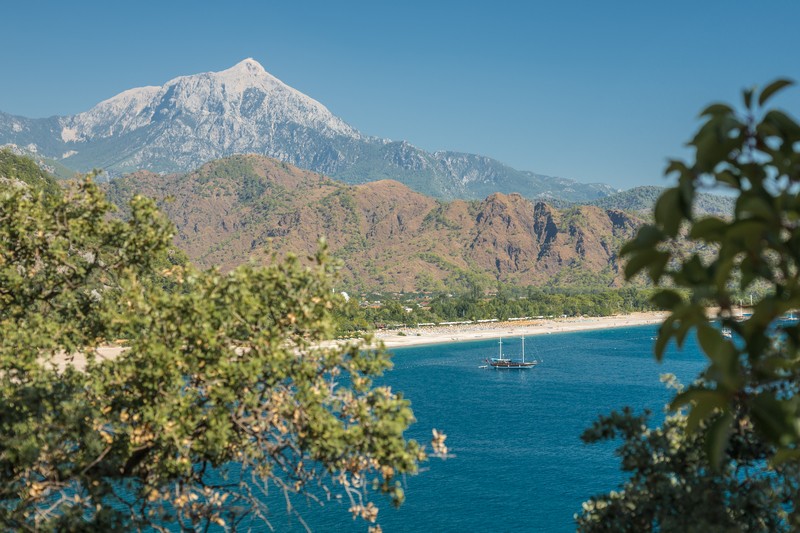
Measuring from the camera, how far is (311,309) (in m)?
10.6

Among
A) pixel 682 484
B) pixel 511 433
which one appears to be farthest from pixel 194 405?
pixel 511 433

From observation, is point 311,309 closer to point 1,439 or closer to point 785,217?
point 1,439

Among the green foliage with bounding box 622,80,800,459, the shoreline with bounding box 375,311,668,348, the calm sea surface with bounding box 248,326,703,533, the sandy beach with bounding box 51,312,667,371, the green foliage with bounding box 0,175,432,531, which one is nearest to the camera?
the green foliage with bounding box 622,80,800,459

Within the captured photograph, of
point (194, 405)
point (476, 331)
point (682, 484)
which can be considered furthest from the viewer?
point (476, 331)

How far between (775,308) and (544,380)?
104 meters

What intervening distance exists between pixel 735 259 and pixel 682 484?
27.0 feet

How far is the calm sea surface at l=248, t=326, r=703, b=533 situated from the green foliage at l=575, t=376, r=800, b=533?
12.0ft

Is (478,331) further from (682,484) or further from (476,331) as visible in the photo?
(682,484)

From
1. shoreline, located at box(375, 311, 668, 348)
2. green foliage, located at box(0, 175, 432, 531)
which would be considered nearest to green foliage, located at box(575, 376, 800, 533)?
green foliage, located at box(0, 175, 432, 531)

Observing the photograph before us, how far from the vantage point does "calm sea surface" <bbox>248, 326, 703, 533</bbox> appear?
149ft

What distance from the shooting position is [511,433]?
6838cm

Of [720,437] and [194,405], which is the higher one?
[720,437]

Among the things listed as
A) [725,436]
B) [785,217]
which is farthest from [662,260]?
[725,436]

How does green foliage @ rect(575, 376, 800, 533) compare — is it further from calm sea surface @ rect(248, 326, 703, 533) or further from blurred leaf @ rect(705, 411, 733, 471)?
blurred leaf @ rect(705, 411, 733, 471)
